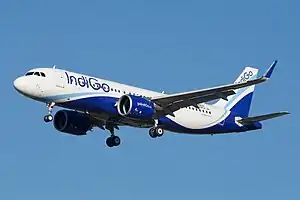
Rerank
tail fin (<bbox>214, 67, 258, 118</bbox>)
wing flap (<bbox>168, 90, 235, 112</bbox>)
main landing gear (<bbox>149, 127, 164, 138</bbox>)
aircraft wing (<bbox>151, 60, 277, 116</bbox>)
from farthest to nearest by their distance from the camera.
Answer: tail fin (<bbox>214, 67, 258, 118</bbox>) → main landing gear (<bbox>149, 127, 164, 138</bbox>) → wing flap (<bbox>168, 90, 235, 112</bbox>) → aircraft wing (<bbox>151, 60, 277, 116</bbox>)

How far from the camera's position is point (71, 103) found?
215 ft

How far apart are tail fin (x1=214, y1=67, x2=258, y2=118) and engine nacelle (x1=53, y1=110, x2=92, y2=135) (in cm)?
1113

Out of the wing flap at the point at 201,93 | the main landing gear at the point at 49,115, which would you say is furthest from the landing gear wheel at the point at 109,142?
the main landing gear at the point at 49,115

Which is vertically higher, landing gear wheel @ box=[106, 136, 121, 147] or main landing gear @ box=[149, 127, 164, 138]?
landing gear wheel @ box=[106, 136, 121, 147]

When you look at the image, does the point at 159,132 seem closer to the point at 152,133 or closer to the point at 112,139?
the point at 152,133

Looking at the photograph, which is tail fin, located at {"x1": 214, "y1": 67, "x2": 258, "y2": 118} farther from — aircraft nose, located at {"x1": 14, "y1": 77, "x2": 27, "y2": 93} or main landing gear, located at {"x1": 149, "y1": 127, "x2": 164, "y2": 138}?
aircraft nose, located at {"x1": 14, "y1": 77, "x2": 27, "y2": 93}

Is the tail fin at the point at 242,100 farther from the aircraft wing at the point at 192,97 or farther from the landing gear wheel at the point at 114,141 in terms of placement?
the landing gear wheel at the point at 114,141


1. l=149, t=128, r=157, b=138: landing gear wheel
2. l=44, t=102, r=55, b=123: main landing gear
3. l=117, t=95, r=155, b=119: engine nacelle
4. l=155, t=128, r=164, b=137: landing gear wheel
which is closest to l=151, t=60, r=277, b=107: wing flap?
l=117, t=95, r=155, b=119: engine nacelle

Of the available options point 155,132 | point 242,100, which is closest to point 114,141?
point 155,132

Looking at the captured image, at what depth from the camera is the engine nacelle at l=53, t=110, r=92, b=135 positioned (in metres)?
72.4

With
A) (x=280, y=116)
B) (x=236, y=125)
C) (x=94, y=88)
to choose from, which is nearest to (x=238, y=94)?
(x=236, y=125)

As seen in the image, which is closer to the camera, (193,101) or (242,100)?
Answer: (193,101)

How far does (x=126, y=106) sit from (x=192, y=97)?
4939 millimetres

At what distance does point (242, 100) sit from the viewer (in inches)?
3125
